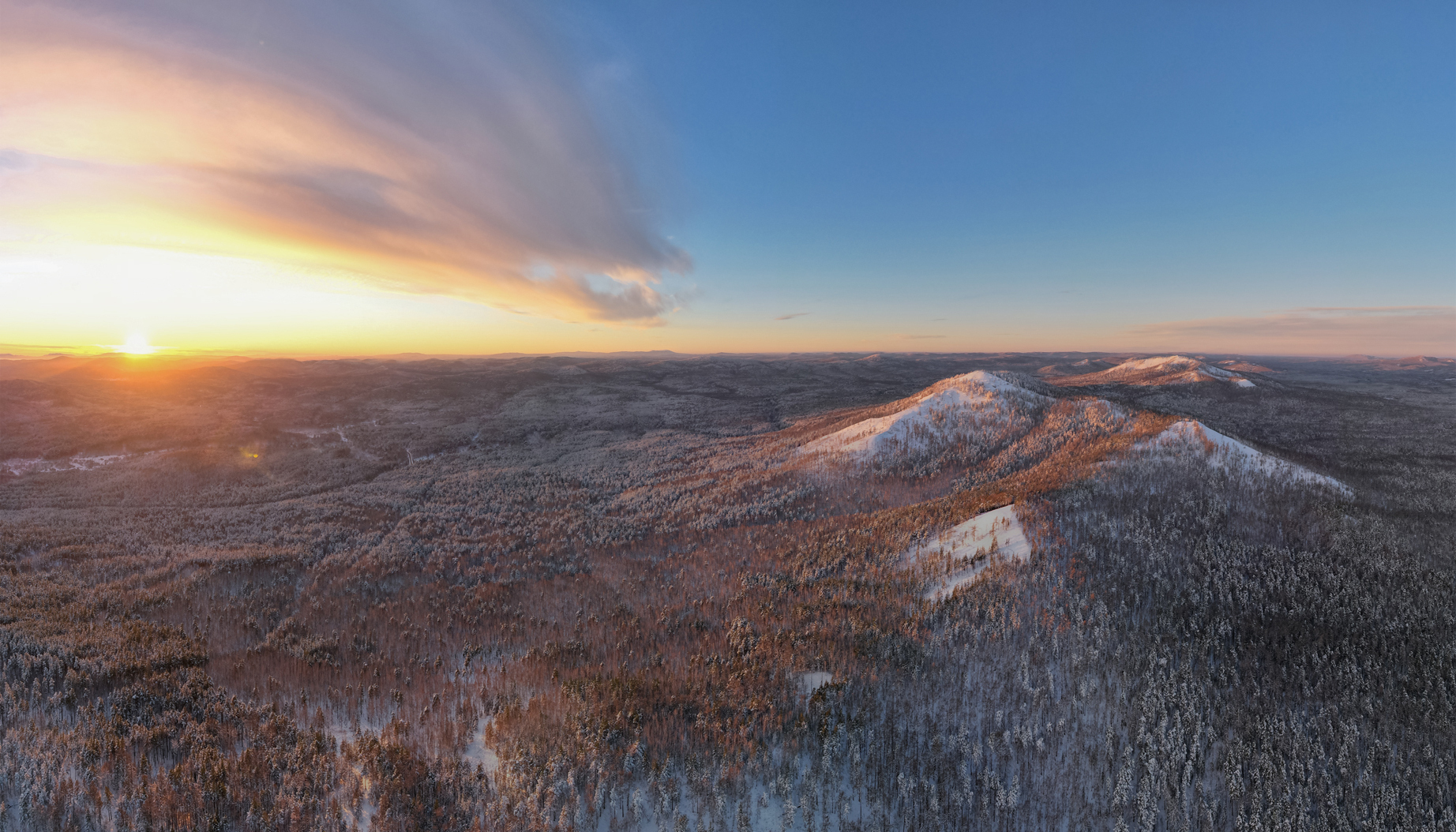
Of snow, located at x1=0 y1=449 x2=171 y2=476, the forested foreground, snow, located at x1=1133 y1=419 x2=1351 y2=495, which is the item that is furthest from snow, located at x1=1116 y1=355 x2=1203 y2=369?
snow, located at x1=0 y1=449 x2=171 y2=476

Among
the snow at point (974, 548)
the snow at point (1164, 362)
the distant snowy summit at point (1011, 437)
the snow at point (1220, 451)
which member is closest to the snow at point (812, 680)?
the snow at point (974, 548)

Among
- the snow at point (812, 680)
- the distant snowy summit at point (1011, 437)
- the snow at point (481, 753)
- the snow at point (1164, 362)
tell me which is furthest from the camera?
the snow at point (1164, 362)

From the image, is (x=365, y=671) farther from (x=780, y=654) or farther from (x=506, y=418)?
(x=506, y=418)

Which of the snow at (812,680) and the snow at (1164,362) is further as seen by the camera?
the snow at (1164,362)

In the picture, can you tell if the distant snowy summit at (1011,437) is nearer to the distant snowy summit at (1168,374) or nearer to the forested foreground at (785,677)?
the forested foreground at (785,677)

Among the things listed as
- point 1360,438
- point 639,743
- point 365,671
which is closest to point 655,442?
point 365,671

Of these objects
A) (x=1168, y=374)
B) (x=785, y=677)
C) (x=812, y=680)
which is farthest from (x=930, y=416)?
(x=1168, y=374)

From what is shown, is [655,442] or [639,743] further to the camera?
[655,442]
